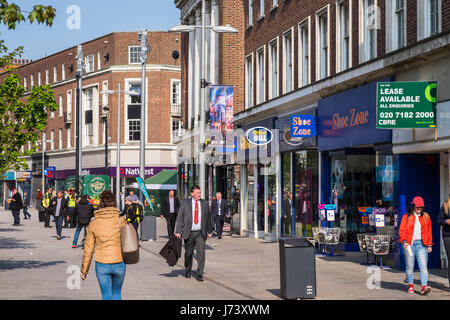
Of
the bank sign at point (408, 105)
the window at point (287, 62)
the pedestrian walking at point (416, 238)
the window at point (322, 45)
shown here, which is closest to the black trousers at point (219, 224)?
the window at point (287, 62)

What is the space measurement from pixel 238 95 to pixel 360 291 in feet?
81.6

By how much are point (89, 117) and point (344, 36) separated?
5065cm

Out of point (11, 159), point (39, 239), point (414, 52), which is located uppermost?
point (414, 52)

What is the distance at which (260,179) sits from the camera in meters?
30.0

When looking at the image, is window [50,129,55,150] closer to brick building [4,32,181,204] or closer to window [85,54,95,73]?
brick building [4,32,181,204]

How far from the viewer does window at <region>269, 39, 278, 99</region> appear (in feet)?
96.5

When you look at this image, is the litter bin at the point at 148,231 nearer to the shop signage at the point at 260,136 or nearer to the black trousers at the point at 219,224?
the black trousers at the point at 219,224

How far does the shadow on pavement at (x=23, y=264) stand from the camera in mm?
17922

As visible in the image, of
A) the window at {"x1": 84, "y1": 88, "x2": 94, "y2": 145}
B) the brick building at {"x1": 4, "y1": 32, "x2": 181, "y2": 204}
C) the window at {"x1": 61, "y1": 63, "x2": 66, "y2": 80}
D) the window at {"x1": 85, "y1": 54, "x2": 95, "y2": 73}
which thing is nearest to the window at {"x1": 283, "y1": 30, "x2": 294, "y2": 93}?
the brick building at {"x1": 4, "y1": 32, "x2": 181, "y2": 204}

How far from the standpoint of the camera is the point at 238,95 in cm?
3797

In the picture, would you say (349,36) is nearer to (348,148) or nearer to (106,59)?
(348,148)

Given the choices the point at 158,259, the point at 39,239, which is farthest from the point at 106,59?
the point at 158,259

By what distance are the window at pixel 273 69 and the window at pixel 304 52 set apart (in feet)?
10.1

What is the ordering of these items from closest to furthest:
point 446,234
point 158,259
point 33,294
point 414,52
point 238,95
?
point 33,294, point 446,234, point 414,52, point 158,259, point 238,95
